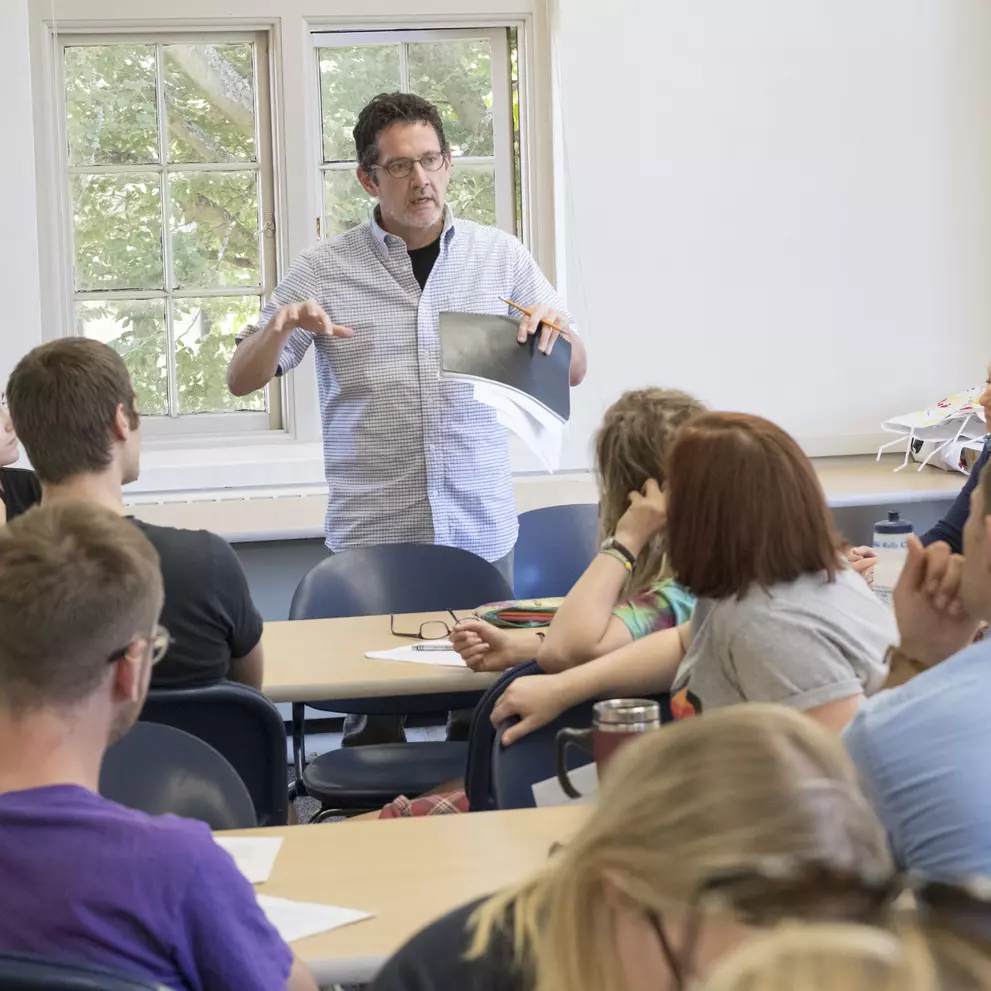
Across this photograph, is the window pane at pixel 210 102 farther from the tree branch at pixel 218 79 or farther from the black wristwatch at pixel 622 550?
the black wristwatch at pixel 622 550

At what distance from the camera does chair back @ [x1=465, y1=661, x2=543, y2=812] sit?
7.23 ft

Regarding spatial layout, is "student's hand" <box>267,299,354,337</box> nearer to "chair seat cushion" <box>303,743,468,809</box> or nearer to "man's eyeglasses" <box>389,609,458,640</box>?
"man's eyeglasses" <box>389,609,458,640</box>

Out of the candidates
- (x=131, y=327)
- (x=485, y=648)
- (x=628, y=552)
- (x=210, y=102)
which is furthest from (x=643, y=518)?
(x=210, y=102)

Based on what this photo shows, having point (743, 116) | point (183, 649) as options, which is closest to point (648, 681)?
point (183, 649)

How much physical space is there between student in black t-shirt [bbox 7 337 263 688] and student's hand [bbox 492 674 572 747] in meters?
0.48

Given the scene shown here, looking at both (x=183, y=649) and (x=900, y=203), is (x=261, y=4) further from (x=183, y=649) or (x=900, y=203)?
(x=183, y=649)

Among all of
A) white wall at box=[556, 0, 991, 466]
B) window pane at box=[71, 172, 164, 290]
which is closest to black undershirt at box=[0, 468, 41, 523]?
window pane at box=[71, 172, 164, 290]

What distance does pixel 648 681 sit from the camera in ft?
7.32

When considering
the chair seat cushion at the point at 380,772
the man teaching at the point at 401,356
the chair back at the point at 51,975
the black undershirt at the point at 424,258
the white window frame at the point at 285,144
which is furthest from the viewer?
the white window frame at the point at 285,144

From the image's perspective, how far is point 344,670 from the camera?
2678 millimetres

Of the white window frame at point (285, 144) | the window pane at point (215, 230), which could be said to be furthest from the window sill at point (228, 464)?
the window pane at point (215, 230)

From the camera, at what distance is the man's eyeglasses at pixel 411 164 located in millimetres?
3379

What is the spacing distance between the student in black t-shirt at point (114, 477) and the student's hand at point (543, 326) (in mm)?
1164

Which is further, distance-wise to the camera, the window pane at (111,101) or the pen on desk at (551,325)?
the window pane at (111,101)
